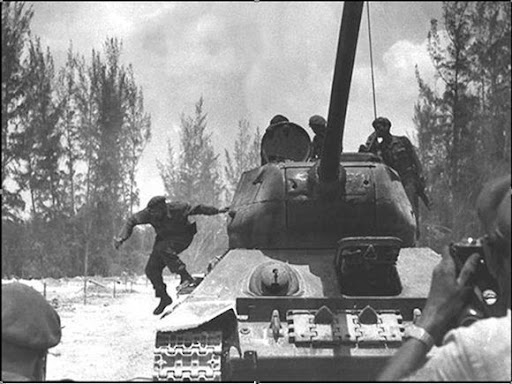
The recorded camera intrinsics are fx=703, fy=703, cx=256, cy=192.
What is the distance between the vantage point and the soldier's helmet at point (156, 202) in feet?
29.5

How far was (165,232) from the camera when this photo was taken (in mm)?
9203

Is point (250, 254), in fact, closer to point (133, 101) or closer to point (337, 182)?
point (337, 182)

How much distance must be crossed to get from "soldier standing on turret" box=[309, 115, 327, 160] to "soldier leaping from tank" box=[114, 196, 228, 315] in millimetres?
1627

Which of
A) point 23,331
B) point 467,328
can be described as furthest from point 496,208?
point 23,331

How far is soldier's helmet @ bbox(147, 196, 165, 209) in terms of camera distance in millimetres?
8977

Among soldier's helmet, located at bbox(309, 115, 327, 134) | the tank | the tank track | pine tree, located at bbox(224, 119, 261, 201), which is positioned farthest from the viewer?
pine tree, located at bbox(224, 119, 261, 201)

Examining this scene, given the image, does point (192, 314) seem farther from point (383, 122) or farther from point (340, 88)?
point (383, 122)

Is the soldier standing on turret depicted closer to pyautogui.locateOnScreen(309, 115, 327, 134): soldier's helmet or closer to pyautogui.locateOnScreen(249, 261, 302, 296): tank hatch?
pyautogui.locateOnScreen(309, 115, 327, 134): soldier's helmet

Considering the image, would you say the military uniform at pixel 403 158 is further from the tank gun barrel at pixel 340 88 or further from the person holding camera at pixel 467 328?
the person holding camera at pixel 467 328

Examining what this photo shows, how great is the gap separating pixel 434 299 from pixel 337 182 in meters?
3.99

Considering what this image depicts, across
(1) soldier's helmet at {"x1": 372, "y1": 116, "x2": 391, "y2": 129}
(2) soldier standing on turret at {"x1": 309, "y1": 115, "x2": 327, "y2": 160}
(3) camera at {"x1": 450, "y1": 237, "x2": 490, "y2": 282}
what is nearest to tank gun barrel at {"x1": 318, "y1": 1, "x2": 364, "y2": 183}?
(3) camera at {"x1": 450, "y1": 237, "x2": 490, "y2": 282}

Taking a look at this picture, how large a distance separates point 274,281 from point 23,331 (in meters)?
3.87

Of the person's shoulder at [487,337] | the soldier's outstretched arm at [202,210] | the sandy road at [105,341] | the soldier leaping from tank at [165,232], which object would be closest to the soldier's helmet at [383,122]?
the soldier leaping from tank at [165,232]

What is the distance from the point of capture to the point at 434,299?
2068 mm
